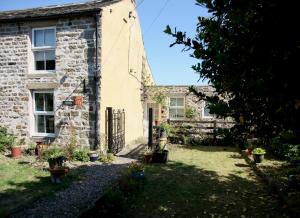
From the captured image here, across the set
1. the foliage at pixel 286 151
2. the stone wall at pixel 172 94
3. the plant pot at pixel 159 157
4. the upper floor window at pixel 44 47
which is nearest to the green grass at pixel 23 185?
the plant pot at pixel 159 157

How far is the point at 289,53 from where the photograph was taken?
229 cm

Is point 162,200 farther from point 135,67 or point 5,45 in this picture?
point 135,67

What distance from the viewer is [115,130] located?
12859 millimetres

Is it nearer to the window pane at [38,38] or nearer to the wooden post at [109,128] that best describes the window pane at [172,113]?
the wooden post at [109,128]

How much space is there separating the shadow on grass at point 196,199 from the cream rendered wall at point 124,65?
4.48 m

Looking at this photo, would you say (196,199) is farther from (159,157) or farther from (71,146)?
(71,146)

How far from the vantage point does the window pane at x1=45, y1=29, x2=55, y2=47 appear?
38.8ft

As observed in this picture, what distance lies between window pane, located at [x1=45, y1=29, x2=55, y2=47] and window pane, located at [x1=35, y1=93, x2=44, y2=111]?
2134 mm

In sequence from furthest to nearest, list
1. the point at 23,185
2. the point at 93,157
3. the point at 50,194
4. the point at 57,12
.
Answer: the point at 57,12 → the point at 93,157 → the point at 23,185 → the point at 50,194

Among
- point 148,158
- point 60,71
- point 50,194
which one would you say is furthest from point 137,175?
point 60,71

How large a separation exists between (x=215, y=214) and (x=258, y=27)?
447cm

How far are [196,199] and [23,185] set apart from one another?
4559 mm

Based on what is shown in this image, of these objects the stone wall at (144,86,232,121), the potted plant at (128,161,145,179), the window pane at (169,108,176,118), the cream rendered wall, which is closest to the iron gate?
the cream rendered wall

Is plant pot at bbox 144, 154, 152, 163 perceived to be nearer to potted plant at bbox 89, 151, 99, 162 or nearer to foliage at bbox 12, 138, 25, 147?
potted plant at bbox 89, 151, 99, 162
